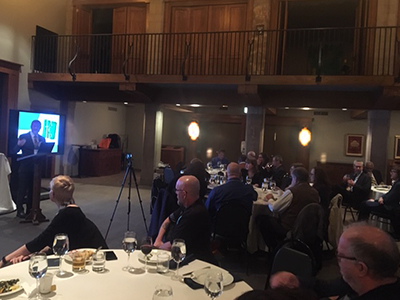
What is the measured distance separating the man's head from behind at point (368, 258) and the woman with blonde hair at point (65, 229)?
1.74 metres

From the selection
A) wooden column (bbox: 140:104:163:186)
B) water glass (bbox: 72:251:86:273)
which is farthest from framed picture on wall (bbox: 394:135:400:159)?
water glass (bbox: 72:251:86:273)

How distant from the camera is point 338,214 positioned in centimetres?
481

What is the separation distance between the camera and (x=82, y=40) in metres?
10.6

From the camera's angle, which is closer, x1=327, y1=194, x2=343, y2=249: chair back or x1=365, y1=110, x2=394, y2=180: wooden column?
x1=327, y1=194, x2=343, y2=249: chair back

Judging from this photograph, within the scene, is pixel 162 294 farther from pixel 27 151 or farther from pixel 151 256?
pixel 27 151

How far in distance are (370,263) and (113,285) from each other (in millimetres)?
1279

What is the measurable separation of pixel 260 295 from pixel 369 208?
5953 millimetres

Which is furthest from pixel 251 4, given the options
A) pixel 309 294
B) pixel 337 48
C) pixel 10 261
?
pixel 309 294

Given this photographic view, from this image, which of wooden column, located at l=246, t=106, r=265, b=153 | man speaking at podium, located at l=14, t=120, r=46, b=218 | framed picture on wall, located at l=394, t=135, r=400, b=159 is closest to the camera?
man speaking at podium, located at l=14, t=120, r=46, b=218

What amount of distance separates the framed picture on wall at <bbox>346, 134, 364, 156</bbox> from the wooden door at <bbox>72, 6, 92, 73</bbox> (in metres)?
8.78

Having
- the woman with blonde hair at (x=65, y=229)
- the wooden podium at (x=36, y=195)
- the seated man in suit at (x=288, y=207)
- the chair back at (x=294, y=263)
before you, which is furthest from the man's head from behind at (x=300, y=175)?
the wooden podium at (x=36, y=195)

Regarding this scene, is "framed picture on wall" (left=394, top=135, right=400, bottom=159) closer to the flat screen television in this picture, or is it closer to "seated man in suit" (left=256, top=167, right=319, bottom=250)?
"seated man in suit" (left=256, top=167, right=319, bottom=250)

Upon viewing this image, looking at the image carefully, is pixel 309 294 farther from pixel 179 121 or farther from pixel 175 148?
pixel 179 121

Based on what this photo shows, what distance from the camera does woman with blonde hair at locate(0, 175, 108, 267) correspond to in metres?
2.47
